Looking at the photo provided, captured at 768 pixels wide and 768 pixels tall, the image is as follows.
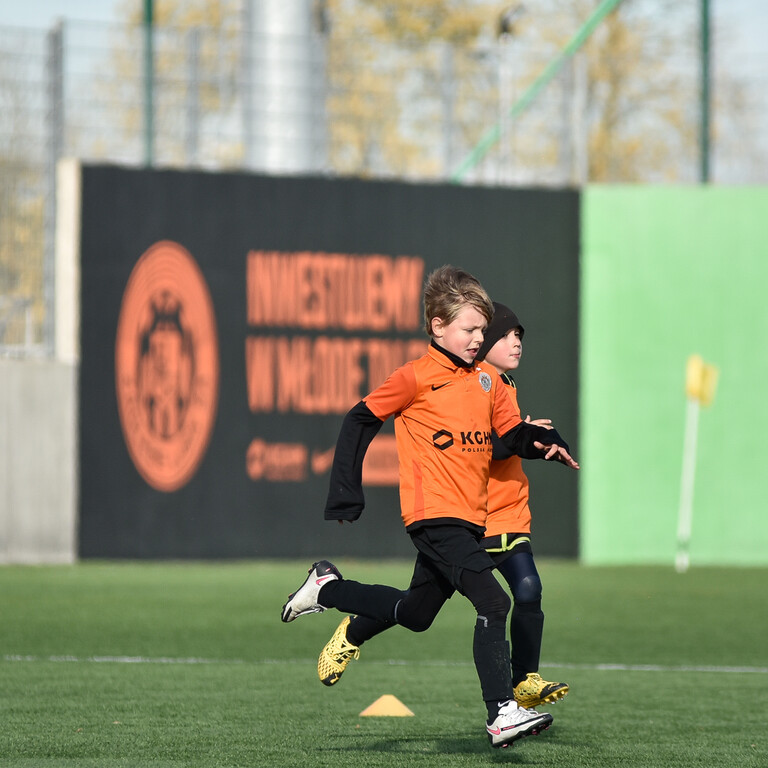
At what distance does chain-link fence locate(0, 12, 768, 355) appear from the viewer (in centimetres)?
1483

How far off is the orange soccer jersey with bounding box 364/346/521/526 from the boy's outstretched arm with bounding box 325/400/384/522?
0.17 feet

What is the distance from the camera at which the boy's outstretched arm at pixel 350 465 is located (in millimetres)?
5438

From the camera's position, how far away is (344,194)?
1558cm

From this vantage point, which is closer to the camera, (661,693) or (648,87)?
(661,693)

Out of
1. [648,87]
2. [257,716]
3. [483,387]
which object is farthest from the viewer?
[648,87]

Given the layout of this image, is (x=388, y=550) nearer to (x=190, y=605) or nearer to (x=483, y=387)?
(x=190, y=605)

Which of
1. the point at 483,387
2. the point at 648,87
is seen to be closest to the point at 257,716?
the point at 483,387

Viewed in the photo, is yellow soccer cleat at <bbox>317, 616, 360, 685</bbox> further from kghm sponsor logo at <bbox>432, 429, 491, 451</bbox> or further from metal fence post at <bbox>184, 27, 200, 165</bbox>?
metal fence post at <bbox>184, 27, 200, 165</bbox>

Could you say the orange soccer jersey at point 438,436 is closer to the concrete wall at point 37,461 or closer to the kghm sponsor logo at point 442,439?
the kghm sponsor logo at point 442,439

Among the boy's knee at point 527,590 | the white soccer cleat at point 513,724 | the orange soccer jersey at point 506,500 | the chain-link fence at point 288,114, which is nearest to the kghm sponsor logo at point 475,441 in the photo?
the orange soccer jersey at point 506,500

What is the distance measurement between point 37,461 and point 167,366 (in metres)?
1.57

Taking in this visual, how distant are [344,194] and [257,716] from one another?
9728 millimetres

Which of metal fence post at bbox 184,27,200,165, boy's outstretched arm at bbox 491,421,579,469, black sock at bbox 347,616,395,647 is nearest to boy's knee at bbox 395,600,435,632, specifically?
black sock at bbox 347,616,395,647

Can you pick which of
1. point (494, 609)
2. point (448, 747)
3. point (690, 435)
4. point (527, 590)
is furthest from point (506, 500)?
point (690, 435)
